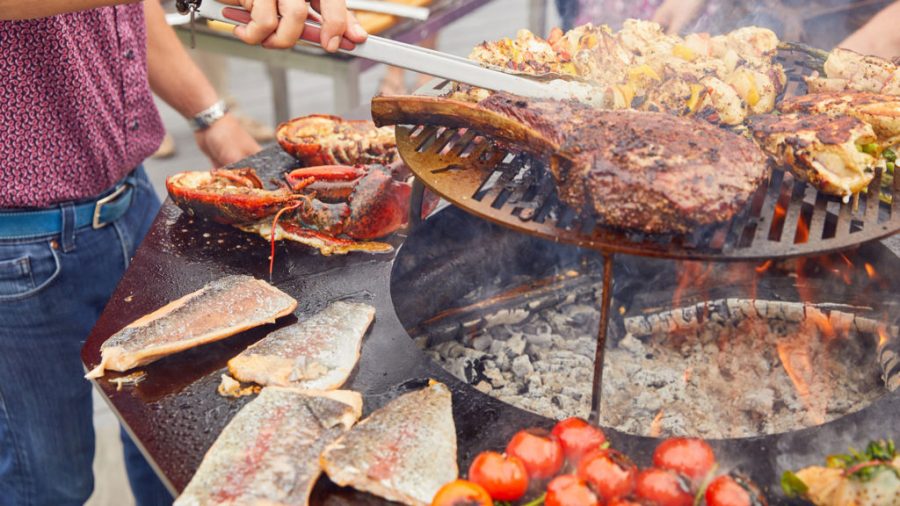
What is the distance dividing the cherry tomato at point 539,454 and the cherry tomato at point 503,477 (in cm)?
4

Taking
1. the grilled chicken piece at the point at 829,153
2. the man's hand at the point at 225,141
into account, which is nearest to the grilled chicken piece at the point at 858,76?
the grilled chicken piece at the point at 829,153

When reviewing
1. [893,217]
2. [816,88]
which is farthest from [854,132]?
[816,88]

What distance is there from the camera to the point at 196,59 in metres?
8.19

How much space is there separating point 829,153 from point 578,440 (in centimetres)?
111

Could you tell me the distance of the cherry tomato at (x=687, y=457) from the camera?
6.26ft

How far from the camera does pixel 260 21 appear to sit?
2414 mm

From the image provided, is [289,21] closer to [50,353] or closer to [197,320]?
[197,320]

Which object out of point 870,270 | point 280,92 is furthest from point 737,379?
point 280,92

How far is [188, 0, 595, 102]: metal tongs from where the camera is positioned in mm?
2252

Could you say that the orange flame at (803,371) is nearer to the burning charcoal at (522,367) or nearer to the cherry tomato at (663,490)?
the burning charcoal at (522,367)

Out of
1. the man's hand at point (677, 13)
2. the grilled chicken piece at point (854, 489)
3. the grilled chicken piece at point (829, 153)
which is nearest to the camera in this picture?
the grilled chicken piece at point (854, 489)

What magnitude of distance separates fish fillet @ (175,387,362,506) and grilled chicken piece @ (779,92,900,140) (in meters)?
1.76

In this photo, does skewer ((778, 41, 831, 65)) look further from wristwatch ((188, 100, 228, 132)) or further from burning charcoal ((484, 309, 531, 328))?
wristwatch ((188, 100, 228, 132))

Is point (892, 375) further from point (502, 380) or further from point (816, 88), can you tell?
point (502, 380)
